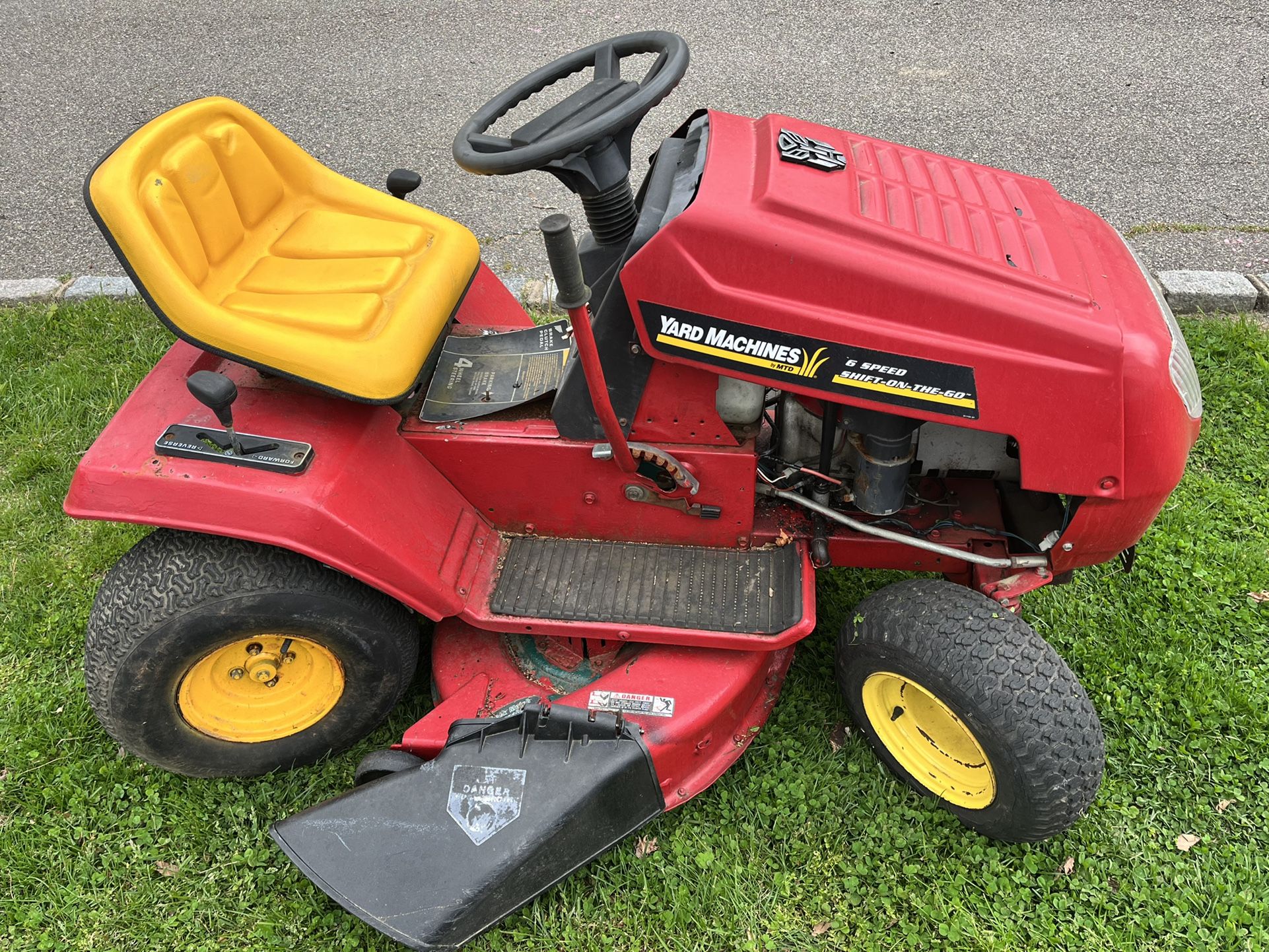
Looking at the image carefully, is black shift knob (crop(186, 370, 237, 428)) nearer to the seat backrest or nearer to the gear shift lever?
the gear shift lever

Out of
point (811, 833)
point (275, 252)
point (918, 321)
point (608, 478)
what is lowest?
point (811, 833)

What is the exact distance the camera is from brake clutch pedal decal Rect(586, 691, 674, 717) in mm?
2297

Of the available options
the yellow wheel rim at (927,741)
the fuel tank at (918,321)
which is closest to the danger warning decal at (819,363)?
the fuel tank at (918,321)

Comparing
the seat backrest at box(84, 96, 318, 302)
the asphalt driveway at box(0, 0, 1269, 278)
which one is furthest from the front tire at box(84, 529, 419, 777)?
the asphalt driveway at box(0, 0, 1269, 278)

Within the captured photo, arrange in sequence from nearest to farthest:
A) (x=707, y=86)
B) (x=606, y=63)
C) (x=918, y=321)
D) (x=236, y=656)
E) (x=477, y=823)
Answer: (x=918, y=321), (x=477, y=823), (x=606, y=63), (x=236, y=656), (x=707, y=86)

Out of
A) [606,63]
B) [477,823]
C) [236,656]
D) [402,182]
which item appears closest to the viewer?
[477,823]

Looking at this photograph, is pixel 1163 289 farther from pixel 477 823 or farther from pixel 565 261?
pixel 477 823

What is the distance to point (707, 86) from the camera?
552cm

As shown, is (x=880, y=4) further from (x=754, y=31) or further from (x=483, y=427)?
(x=483, y=427)

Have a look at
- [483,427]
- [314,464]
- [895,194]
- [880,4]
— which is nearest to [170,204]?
[314,464]

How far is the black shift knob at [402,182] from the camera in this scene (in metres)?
2.90

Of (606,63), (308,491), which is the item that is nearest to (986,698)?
(308,491)

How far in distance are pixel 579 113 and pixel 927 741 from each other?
1.68 m

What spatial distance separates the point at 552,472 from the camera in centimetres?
242
